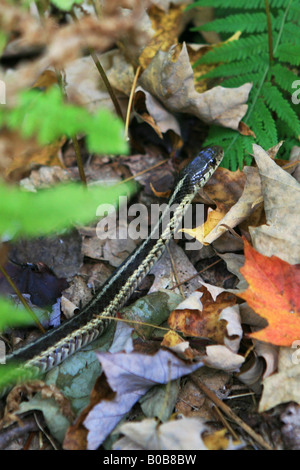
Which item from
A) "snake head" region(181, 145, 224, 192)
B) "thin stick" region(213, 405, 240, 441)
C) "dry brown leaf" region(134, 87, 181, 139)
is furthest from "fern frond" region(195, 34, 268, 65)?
"thin stick" region(213, 405, 240, 441)

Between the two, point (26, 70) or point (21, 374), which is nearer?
point (26, 70)

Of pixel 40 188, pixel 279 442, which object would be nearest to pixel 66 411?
pixel 279 442

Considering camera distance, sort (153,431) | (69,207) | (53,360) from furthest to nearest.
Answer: (53,360)
(153,431)
(69,207)

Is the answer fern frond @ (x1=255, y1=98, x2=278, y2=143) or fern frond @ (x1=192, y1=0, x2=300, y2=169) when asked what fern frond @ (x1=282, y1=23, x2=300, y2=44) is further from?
fern frond @ (x1=255, y1=98, x2=278, y2=143)

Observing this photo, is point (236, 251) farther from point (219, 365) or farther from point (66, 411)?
point (66, 411)

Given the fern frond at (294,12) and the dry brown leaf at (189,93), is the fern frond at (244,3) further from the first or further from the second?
the dry brown leaf at (189,93)

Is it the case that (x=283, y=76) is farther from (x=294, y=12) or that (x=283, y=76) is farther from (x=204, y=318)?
(x=204, y=318)

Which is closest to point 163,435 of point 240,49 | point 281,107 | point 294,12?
point 281,107
